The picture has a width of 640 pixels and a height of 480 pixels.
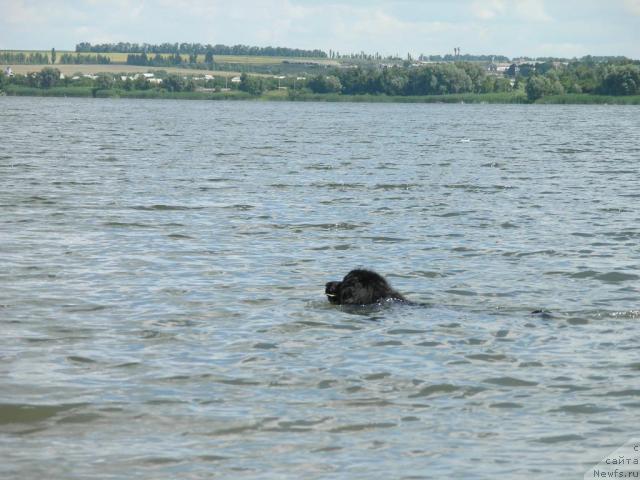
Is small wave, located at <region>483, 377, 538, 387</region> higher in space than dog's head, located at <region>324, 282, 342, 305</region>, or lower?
lower

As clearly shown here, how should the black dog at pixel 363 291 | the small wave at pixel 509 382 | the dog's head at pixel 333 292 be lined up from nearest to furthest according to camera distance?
the small wave at pixel 509 382 < the black dog at pixel 363 291 < the dog's head at pixel 333 292

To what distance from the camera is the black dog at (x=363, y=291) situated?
602 inches

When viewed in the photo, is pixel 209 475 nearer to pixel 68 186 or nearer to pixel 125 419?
pixel 125 419

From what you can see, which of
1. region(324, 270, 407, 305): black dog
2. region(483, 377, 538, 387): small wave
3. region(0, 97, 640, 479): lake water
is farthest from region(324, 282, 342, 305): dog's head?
region(483, 377, 538, 387): small wave

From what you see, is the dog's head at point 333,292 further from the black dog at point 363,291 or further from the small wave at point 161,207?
the small wave at point 161,207

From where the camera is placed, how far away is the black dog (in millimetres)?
15281

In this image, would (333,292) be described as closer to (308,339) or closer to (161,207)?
(308,339)

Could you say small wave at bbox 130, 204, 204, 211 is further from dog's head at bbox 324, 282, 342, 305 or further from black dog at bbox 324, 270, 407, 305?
black dog at bbox 324, 270, 407, 305

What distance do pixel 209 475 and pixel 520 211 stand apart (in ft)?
68.3

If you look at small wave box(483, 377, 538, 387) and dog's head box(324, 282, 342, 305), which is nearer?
small wave box(483, 377, 538, 387)

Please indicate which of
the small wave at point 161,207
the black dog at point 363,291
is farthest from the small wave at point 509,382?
the small wave at point 161,207

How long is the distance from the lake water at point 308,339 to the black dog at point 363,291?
1.16ft

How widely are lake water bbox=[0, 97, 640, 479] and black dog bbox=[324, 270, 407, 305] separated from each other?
1.16 ft

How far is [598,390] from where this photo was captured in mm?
11203
